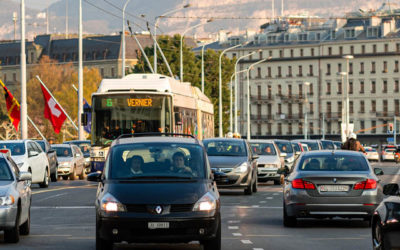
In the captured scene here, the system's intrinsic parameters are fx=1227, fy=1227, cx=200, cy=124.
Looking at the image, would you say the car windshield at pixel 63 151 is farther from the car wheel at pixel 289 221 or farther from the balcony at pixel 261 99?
the balcony at pixel 261 99

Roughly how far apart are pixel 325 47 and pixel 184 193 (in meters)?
169

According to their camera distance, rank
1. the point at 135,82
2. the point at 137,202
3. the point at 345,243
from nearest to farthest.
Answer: the point at 137,202
the point at 345,243
the point at 135,82

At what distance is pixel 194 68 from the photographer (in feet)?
349

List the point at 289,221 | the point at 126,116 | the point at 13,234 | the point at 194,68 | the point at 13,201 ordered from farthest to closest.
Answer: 1. the point at 194,68
2. the point at 126,116
3. the point at 289,221
4. the point at 13,234
5. the point at 13,201

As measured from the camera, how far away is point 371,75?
18138 centimetres

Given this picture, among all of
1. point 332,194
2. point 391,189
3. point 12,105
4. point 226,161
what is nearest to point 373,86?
point 12,105

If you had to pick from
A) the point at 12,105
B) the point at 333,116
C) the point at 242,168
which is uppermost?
the point at 333,116

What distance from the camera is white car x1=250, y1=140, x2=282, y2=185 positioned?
40.3m

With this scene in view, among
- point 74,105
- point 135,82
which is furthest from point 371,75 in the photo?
point 135,82

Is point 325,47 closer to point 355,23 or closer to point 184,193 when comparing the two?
point 355,23

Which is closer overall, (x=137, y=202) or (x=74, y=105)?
(x=137, y=202)

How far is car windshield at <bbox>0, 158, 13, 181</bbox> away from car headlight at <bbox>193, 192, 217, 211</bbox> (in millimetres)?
4257

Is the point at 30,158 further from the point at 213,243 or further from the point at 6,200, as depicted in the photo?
the point at 213,243

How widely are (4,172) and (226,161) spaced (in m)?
14.2
